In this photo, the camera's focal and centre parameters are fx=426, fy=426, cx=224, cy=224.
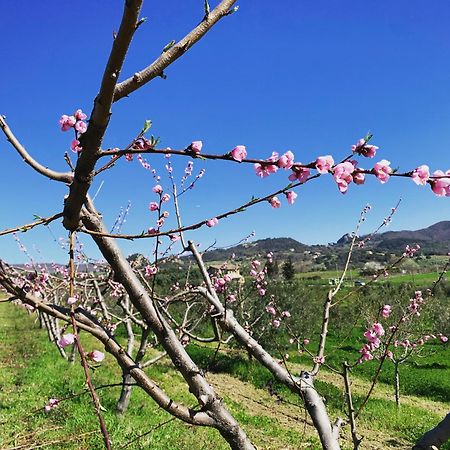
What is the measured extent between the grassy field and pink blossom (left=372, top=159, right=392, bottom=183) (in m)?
2.45

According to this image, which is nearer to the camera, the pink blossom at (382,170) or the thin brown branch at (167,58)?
the thin brown branch at (167,58)

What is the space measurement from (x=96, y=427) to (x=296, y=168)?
7903 millimetres

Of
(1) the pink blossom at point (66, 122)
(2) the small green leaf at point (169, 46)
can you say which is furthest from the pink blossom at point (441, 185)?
(1) the pink blossom at point (66, 122)

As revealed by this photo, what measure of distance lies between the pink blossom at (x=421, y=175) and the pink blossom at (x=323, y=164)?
35 cm

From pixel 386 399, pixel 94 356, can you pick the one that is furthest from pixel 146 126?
pixel 386 399

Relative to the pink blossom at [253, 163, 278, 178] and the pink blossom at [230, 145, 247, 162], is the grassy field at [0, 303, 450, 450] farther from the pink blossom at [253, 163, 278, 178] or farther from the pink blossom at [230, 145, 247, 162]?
the pink blossom at [230, 145, 247, 162]

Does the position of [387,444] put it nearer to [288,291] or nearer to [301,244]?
[288,291]

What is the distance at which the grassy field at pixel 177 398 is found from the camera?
7.60 meters

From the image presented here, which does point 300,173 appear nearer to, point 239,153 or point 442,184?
point 239,153

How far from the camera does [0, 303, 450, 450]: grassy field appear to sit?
24.9ft

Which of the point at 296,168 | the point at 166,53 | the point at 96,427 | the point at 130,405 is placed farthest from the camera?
the point at 130,405

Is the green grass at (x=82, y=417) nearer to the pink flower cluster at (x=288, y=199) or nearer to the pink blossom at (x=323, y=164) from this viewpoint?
the pink flower cluster at (x=288, y=199)

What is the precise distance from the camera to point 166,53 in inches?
46.9

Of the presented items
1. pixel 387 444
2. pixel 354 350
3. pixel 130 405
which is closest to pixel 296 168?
pixel 130 405
